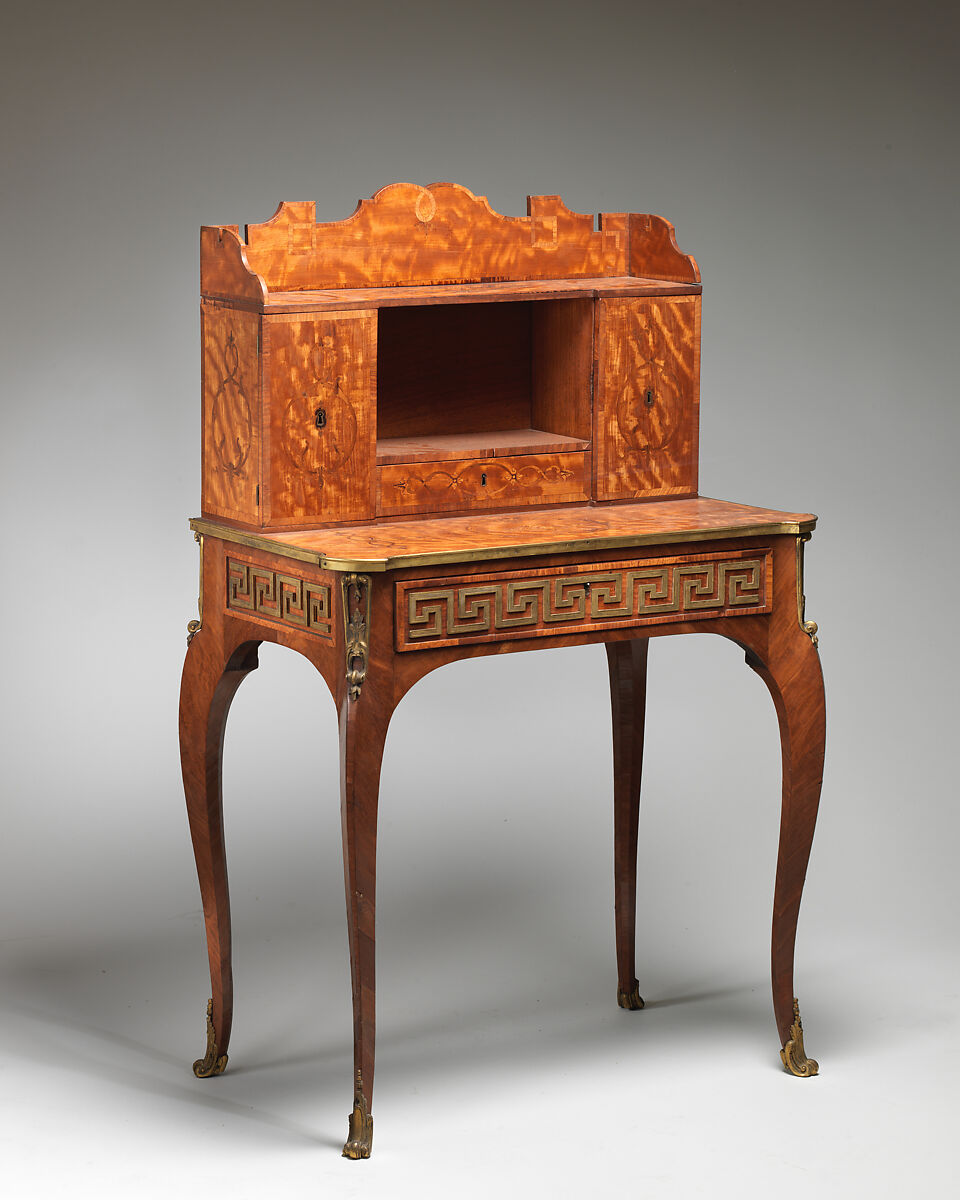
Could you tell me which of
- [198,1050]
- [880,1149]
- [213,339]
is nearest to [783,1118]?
[880,1149]

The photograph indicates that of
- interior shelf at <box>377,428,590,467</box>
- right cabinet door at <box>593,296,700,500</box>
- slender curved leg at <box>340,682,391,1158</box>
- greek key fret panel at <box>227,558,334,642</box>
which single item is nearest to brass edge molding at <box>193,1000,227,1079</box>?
slender curved leg at <box>340,682,391,1158</box>

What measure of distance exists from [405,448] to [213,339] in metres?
0.48

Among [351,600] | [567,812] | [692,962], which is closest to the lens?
[351,600]

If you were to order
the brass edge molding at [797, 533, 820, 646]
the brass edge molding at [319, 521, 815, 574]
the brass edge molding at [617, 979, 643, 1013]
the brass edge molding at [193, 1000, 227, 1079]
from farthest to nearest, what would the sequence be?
the brass edge molding at [617, 979, 643, 1013], the brass edge molding at [193, 1000, 227, 1079], the brass edge molding at [797, 533, 820, 646], the brass edge molding at [319, 521, 815, 574]

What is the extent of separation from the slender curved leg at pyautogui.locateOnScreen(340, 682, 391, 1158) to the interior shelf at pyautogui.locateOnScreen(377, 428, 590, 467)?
0.64m

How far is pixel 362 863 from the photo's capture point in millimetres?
4746

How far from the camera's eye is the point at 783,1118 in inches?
199

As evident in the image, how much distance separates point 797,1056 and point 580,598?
1.19 m

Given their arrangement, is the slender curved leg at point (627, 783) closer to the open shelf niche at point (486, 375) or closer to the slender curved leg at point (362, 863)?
the open shelf niche at point (486, 375)

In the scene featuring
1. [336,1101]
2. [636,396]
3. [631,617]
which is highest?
[636,396]

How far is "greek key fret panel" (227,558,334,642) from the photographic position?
4758mm

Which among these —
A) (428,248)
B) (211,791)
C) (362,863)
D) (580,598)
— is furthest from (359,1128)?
(428,248)

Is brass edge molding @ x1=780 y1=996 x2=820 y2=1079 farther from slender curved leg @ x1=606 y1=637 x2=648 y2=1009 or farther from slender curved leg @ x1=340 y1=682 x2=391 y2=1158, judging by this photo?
slender curved leg @ x1=340 y1=682 x2=391 y2=1158

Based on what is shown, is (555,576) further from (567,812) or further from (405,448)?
(567,812)
